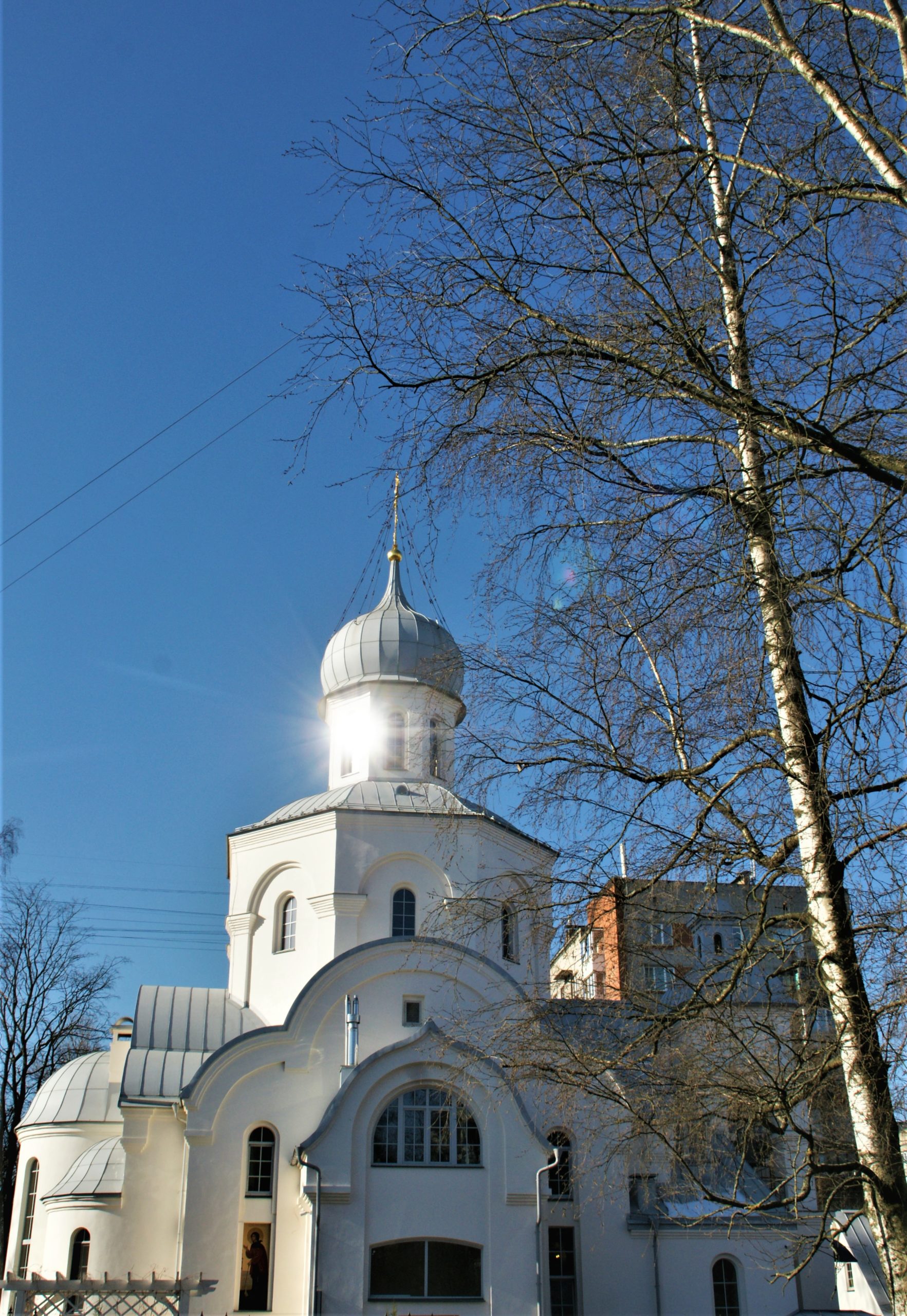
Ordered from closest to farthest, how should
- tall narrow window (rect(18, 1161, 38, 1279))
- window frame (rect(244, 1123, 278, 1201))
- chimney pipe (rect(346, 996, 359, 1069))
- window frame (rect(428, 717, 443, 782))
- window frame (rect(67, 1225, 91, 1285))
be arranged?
window frame (rect(428, 717, 443, 782)) < window frame (rect(244, 1123, 278, 1201)) < window frame (rect(67, 1225, 91, 1285)) < chimney pipe (rect(346, 996, 359, 1069)) < tall narrow window (rect(18, 1161, 38, 1279))

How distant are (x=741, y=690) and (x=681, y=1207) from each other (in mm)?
18389

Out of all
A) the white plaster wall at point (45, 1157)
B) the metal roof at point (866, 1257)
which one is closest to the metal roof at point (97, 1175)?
the white plaster wall at point (45, 1157)

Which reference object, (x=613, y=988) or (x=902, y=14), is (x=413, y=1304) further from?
(x=902, y=14)

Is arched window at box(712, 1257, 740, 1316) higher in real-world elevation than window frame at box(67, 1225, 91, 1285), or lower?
lower

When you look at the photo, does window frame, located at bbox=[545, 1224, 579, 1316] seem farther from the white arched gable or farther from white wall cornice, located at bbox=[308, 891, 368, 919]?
white wall cornice, located at bbox=[308, 891, 368, 919]

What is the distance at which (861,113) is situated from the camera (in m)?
4.95

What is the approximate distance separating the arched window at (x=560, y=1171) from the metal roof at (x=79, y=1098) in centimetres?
831

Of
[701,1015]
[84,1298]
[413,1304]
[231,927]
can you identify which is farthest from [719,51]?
[231,927]

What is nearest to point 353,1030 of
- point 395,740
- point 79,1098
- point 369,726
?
point 79,1098

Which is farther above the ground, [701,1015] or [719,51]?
[719,51]

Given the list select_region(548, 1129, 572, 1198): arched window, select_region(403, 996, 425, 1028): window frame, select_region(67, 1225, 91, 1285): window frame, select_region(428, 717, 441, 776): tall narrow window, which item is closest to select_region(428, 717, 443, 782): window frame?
select_region(428, 717, 441, 776): tall narrow window

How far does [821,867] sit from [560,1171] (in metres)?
17.7

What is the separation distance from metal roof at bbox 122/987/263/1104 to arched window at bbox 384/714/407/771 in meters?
5.98

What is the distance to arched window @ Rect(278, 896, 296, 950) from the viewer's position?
2273cm
